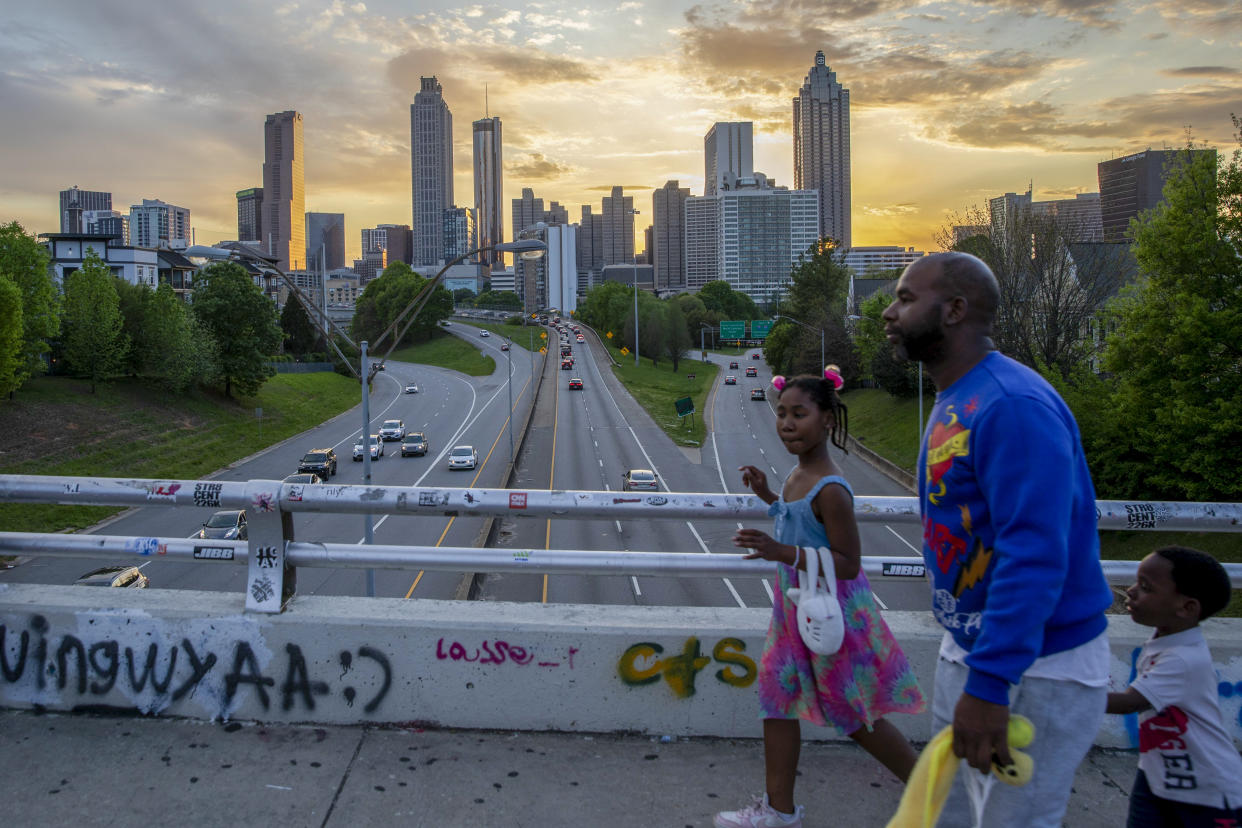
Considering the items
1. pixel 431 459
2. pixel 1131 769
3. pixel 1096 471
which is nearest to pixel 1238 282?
pixel 1096 471

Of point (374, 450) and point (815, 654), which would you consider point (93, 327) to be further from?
point (815, 654)

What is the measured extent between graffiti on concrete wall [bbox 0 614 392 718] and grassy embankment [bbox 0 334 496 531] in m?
28.9

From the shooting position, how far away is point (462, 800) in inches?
137

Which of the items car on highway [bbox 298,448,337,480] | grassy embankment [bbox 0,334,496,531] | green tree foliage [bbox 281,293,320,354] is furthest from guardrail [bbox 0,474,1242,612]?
green tree foliage [bbox 281,293,320,354]

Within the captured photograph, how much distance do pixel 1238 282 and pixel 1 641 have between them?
30342 mm

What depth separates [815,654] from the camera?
317cm

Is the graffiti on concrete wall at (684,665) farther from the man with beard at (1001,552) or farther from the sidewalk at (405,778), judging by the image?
the man with beard at (1001,552)

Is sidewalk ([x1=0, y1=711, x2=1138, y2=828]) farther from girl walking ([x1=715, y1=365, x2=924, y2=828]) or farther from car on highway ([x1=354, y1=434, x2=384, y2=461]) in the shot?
car on highway ([x1=354, y1=434, x2=384, y2=461])

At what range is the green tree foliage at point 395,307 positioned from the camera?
13000 centimetres

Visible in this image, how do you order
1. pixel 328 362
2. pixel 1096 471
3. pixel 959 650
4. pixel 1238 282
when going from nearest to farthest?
pixel 959 650, pixel 1238 282, pixel 1096 471, pixel 328 362

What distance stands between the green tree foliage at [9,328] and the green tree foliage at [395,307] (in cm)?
8330

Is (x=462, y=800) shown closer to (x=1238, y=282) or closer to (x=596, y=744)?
(x=596, y=744)

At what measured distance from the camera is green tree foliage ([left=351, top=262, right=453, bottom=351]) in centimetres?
13000

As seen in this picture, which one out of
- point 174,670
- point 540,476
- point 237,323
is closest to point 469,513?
point 174,670
